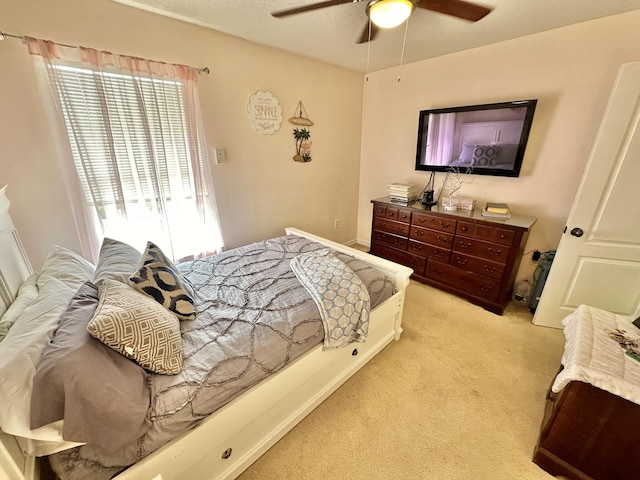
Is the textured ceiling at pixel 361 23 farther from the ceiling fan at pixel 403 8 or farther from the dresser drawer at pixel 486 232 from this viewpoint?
the dresser drawer at pixel 486 232

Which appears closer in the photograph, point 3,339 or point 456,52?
point 3,339

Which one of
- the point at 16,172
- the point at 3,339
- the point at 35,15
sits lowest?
the point at 3,339

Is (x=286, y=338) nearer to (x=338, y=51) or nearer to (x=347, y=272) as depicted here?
(x=347, y=272)

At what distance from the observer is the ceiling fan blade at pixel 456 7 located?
4.50 ft

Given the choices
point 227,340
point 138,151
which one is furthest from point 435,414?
point 138,151

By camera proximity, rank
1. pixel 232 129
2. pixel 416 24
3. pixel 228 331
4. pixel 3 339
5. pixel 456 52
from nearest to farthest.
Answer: pixel 3 339, pixel 228 331, pixel 416 24, pixel 232 129, pixel 456 52

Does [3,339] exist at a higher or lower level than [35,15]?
lower

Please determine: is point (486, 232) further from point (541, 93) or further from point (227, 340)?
point (227, 340)

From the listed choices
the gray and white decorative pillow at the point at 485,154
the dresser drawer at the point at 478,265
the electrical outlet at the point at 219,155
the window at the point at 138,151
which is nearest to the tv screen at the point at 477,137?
the gray and white decorative pillow at the point at 485,154

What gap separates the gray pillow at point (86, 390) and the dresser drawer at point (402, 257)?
2607mm

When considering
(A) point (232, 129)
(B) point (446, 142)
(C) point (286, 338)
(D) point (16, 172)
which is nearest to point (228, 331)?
(C) point (286, 338)

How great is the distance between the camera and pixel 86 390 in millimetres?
786

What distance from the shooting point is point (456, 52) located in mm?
2572

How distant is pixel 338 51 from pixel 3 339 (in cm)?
305
